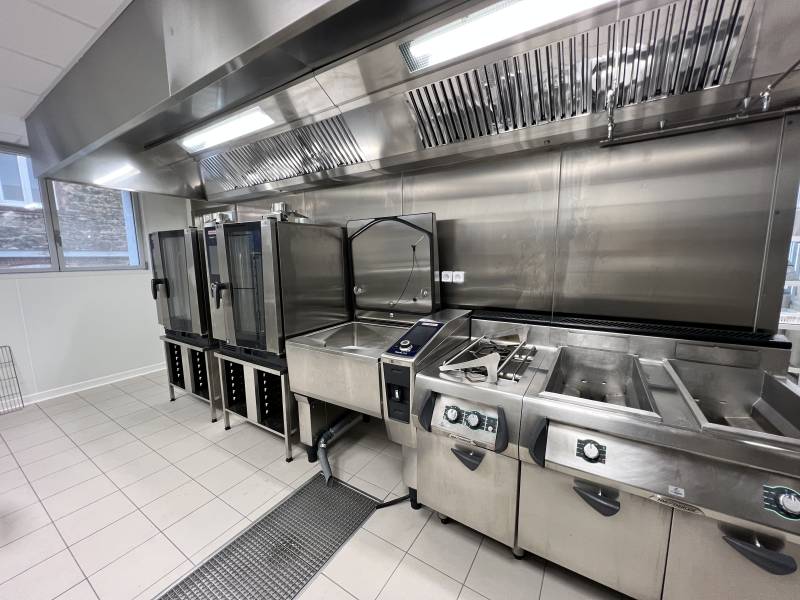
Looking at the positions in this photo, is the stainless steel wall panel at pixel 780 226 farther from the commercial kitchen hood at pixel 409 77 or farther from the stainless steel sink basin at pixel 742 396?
the stainless steel sink basin at pixel 742 396

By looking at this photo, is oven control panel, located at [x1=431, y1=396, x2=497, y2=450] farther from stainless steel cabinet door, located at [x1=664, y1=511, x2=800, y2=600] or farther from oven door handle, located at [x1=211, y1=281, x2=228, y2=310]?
oven door handle, located at [x1=211, y1=281, x2=228, y2=310]

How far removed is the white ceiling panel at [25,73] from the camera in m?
1.92

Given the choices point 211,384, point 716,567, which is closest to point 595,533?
point 716,567

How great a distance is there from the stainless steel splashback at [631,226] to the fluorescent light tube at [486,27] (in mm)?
798

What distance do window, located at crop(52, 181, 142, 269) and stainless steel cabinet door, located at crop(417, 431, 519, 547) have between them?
438cm

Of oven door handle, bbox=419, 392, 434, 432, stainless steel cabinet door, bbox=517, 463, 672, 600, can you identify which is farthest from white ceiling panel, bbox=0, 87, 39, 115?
stainless steel cabinet door, bbox=517, 463, 672, 600

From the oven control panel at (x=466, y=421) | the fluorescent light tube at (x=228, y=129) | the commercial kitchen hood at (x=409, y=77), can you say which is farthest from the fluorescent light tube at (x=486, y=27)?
the oven control panel at (x=466, y=421)

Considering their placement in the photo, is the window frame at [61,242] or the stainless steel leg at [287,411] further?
the window frame at [61,242]

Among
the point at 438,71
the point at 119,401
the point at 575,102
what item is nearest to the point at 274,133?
the point at 438,71

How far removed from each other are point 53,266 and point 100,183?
115 centimetres

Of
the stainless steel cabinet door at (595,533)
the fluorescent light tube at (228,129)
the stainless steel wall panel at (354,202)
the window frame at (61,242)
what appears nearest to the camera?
the stainless steel cabinet door at (595,533)

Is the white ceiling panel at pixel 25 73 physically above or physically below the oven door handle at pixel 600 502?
above

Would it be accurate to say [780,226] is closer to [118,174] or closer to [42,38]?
[42,38]

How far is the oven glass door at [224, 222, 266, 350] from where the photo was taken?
83.3 inches
